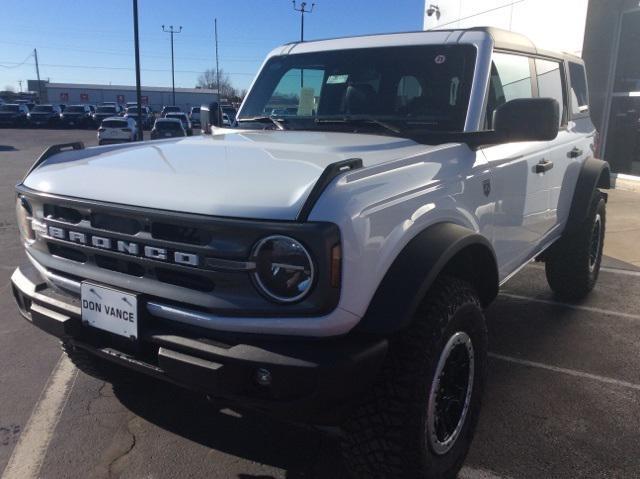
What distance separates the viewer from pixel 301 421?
2045 mm

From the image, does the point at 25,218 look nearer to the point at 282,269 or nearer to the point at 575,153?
the point at 282,269

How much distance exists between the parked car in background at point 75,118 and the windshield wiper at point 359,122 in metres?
41.2

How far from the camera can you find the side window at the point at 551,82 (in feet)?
13.6

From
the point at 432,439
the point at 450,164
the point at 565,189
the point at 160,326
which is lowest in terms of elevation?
the point at 432,439

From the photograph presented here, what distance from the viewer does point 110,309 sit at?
2.27 m

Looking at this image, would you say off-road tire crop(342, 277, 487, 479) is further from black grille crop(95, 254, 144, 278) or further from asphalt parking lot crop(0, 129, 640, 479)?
black grille crop(95, 254, 144, 278)

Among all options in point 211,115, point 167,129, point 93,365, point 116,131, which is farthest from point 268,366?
point 116,131

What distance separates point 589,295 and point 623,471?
2932mm

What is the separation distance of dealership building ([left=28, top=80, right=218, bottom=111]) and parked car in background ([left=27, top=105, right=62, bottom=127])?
2668cm

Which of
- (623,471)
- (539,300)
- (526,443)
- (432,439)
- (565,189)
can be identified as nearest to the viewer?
(432,439)

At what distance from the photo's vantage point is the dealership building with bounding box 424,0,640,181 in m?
11.4

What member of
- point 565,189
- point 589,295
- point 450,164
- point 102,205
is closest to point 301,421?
point 102,205

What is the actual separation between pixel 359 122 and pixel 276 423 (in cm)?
174

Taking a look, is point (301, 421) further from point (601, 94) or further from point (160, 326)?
point (601, 94)
